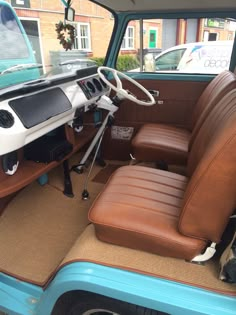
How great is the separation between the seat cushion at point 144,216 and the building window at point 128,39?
1.64 meters

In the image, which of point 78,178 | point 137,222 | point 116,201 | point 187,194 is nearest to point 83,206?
point 78,178

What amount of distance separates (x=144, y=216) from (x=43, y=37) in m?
1.77

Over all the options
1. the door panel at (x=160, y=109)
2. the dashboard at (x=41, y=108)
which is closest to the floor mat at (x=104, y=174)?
the door panel at (x=160, y=109)

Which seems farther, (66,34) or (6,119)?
(66,34)

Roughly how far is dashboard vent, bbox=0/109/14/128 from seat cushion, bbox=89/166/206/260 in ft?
1.88

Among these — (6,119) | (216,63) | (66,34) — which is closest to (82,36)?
(66,34)

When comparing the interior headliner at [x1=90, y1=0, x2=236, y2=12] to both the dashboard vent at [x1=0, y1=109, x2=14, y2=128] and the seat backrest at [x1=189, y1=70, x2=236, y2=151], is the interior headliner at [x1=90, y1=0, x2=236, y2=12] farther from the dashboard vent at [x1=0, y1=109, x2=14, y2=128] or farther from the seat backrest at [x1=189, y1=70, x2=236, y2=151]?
the dashboard vent at [x1=0, y1=109, x2=14, y2=128]

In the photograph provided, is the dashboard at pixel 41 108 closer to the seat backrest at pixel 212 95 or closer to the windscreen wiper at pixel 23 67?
the windscreen wiper at pixel 23 67

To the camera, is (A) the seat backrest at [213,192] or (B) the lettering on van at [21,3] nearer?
(A) the seat backrest at [213,192]

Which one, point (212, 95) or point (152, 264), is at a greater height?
point (212, 95)

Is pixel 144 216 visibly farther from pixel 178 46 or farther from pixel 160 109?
pixel 178 46

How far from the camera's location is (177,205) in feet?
4.47

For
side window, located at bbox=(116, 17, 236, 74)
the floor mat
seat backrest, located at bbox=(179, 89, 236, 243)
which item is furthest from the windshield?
seat backrest, located at bbox=(179, 89, 236, 243)

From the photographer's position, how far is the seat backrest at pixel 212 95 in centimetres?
196
